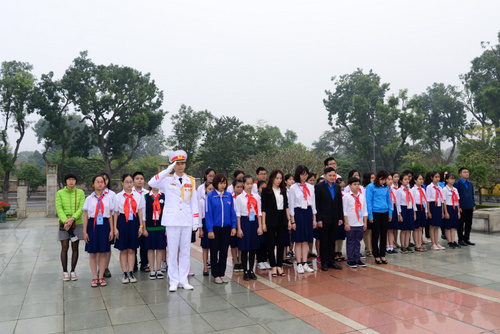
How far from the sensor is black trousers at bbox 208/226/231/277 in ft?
16.3

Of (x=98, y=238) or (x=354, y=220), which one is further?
(x=354, y=220)

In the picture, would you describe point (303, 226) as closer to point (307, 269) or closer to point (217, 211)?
→ point (307, 269)

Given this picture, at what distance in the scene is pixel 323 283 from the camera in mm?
4863

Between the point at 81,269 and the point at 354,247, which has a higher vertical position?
the point at 354,247

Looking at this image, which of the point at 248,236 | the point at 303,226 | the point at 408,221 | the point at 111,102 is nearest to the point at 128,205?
the point at 248,236

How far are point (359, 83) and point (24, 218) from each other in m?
30.0

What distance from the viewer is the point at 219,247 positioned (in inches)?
197

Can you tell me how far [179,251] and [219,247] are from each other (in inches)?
21.6

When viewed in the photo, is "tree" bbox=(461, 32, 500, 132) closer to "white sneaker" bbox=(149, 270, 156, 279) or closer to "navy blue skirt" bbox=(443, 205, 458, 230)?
"navy blue skirt" bbox=(443, 205, 458, 230)

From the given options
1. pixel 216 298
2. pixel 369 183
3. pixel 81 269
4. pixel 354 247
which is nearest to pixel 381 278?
pixel 354 247

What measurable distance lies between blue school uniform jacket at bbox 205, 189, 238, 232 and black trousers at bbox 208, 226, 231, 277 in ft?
0.29

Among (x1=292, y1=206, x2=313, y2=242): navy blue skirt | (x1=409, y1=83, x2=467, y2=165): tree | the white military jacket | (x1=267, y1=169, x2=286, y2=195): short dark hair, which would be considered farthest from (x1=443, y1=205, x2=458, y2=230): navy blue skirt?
(x1=409, y1=83, x2=467, y2=165): tree

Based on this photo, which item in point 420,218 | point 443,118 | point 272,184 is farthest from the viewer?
point 443,118

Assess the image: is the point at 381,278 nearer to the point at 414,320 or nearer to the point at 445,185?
the point at 414,320
